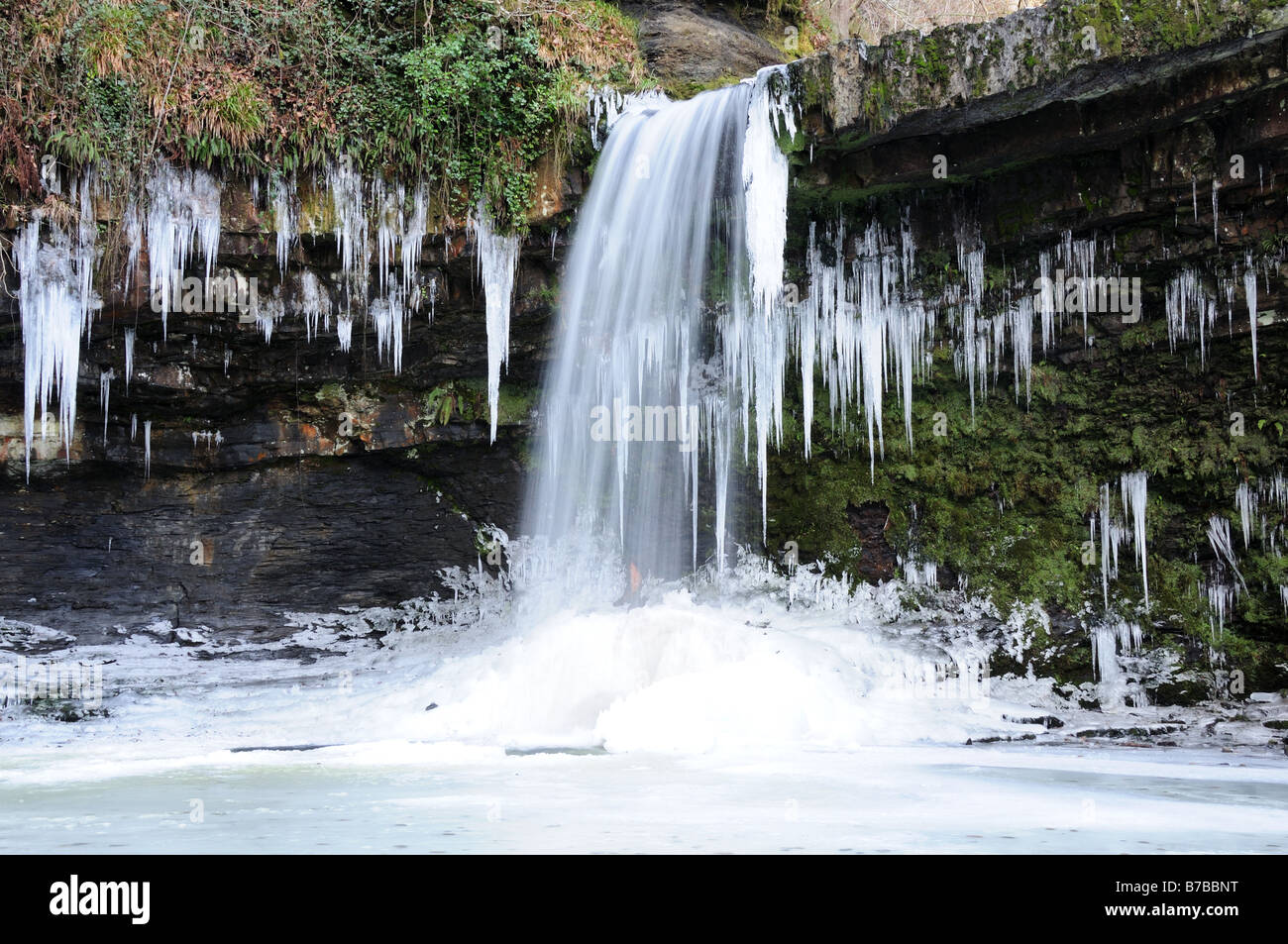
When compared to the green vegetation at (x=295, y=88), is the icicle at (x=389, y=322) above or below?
below

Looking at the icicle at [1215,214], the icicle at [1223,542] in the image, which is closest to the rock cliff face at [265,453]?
the icicle at [1215,214]

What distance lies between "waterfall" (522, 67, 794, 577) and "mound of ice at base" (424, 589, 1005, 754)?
4.27 ft

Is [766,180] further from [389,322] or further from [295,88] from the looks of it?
[295,88]

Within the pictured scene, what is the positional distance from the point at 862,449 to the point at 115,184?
295 inches

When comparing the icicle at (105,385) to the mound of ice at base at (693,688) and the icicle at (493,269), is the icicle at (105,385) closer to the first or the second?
the icicle at (493,269)

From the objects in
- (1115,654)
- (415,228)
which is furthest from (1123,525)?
(415,228)

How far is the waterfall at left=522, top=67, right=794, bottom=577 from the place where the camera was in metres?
8.69

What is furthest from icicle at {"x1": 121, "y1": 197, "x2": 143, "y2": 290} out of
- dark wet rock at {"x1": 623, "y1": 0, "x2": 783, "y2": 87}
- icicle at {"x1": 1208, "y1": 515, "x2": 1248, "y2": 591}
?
icicle at {"x1": 1208, "y1": 515, "x2": 1248, "y2": 591}

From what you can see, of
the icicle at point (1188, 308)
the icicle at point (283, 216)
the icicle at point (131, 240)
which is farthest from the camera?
the icicle at point (283, 216)

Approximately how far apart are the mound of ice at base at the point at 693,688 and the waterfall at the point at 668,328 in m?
1.30

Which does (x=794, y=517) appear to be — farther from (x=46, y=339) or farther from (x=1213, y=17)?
(x=46, y=339)

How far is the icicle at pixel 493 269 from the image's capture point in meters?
9.14

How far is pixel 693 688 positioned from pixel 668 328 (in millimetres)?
A: 3571

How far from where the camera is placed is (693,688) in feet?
26.2
